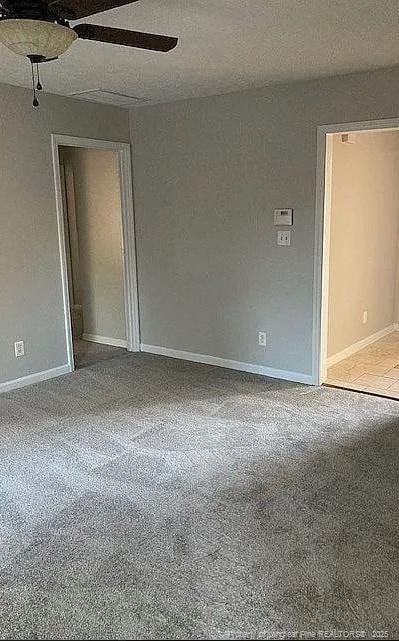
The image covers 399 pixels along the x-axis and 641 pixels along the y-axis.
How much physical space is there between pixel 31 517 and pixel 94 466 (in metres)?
0.54

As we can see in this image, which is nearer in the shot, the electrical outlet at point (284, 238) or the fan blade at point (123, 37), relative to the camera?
the fan blade at point (123, 37)

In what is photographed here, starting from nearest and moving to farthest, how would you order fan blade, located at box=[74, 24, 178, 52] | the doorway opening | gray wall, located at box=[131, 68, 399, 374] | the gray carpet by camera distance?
the gray carpet → fan blade, located at box=[74, 24, 178, 52] → gray wall, located at box=[131, 68, 399, 374] → the doorway opening

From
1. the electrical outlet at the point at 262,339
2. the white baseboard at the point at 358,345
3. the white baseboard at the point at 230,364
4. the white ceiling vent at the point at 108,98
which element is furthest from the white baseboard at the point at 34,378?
the white baseboard at the point at 358,345

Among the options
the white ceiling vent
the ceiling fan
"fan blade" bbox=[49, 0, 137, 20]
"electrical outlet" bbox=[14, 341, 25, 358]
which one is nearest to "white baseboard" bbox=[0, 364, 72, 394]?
"electrical outlet" bbox=[14, 341, 25, 358]

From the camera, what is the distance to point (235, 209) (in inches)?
178

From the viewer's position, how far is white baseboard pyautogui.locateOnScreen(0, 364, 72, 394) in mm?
4336

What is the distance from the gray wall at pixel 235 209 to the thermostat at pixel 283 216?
1.9 inches

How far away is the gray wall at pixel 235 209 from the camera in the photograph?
4070 millimetres

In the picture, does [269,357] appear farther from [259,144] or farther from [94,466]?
[94,466]

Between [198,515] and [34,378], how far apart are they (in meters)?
2.46

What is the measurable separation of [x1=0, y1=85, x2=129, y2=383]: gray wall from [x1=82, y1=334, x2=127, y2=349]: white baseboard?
1027 mm

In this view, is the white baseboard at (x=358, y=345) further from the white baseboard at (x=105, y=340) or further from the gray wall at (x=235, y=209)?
the white baseboard at (x=105, y=340)

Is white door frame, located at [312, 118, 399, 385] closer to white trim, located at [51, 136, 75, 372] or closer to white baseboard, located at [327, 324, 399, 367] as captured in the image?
white baseboard, located at [327, 324, 399, 367]

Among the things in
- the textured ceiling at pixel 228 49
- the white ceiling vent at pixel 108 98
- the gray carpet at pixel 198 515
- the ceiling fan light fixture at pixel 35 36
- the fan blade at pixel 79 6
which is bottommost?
the gray carpet at pixel 198 515
